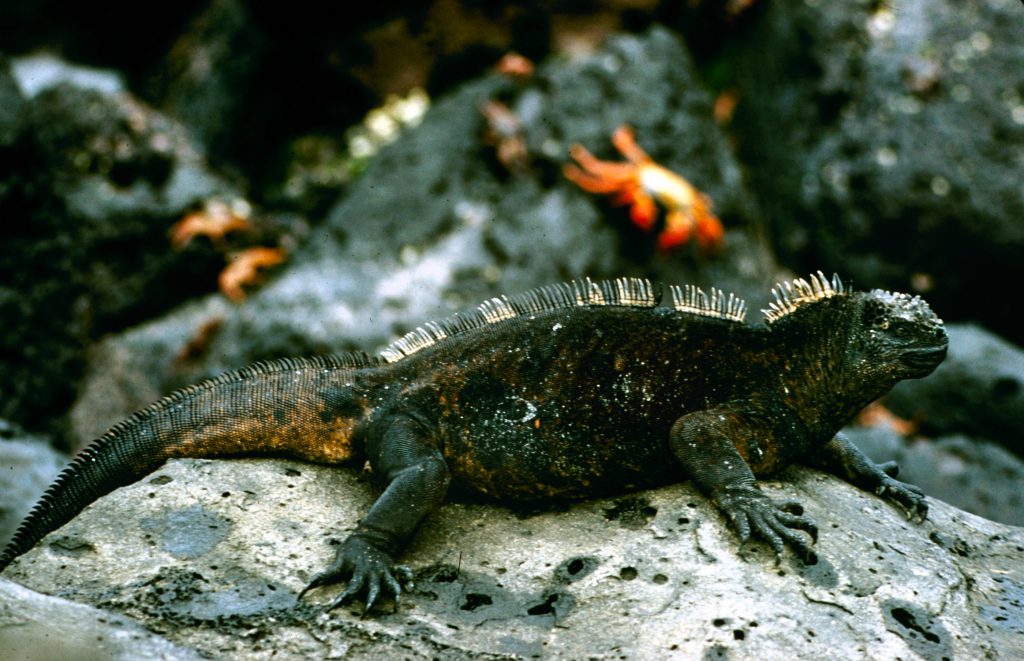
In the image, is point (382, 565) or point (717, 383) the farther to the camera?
point (717, 383)

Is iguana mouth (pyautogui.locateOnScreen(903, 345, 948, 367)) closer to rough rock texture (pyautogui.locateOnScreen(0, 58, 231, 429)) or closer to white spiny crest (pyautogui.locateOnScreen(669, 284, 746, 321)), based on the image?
white spiny crest (pyautogui.locateOnScreen(669, 284, 746, 321))

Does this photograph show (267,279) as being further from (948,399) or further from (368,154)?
(948,399)

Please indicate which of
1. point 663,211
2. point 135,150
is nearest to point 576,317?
point 663,211

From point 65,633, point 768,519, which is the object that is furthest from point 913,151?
point 65,633

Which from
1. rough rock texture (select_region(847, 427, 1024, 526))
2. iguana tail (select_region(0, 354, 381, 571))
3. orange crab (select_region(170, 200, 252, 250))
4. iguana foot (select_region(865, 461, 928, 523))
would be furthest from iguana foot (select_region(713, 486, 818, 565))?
orange crab (select_region(170, 200, 252, 250))

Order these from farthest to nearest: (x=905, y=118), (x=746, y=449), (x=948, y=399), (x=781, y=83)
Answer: (x=781, y=83)
(x=905, y=118)
(x=948, y=399)
(x=746, y=449)

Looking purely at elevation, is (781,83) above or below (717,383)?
above
